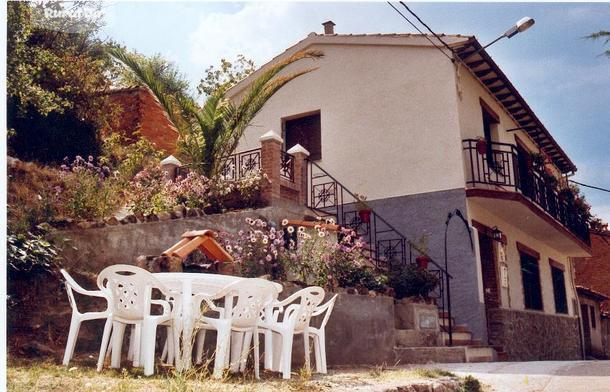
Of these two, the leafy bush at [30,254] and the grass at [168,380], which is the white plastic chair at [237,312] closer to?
the grass at [168,380]

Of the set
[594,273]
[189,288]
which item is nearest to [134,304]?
[189,288]

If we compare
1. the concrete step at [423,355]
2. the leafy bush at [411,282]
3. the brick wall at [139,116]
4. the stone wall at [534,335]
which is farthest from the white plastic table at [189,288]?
the brick wall at [139,116]

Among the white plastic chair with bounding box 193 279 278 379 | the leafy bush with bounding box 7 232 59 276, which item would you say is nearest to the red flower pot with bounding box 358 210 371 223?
the leafy bush with bounding box 7 232 59 276

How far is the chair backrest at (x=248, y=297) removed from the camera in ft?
15.2

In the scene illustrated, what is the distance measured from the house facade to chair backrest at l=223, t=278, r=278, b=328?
580cm

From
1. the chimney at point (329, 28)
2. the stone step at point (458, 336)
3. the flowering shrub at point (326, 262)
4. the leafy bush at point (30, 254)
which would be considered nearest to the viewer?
the leafy bush at point (30, 254)

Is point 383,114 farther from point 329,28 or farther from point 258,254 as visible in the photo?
point 258,254

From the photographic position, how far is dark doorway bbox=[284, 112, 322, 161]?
13.4 metres

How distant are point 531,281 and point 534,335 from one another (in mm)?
1936

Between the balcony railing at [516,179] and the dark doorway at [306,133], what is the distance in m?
3.41

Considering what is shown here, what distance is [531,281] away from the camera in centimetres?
1462

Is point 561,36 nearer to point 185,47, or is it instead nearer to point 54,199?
point 185,47

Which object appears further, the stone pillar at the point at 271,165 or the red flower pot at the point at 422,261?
the red flower pot at the point at 422,261

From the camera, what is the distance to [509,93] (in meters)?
13.7
